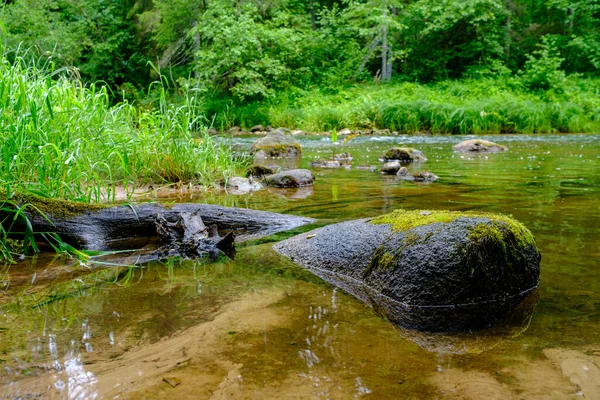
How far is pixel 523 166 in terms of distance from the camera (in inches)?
305

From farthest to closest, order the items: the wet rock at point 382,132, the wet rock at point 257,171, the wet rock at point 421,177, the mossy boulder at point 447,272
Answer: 1. the wet rock at point 382,132
2. the wet rock at point 257,171
3. the wet rock at point 421,177
4. the mossy boulder at point 447,272

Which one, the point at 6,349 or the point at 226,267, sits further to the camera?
the point at 226,267

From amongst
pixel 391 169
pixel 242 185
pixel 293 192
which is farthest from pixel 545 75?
pixel 242 185

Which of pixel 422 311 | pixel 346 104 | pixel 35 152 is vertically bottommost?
pixel 422 311

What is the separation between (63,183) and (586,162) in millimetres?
8105

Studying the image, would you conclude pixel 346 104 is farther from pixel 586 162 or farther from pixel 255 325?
pixel 255 325

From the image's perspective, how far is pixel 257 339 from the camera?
1807 mm

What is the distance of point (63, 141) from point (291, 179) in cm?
310

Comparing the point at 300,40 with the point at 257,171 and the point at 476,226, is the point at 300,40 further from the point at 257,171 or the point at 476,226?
the point at 476,226

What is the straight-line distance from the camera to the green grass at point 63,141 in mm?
2980

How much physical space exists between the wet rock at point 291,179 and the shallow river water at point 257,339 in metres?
2.72

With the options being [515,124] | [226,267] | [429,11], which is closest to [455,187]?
[226,267]

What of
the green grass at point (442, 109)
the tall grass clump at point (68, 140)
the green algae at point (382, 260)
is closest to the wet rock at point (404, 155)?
the tall grass clump at point (68, 140)

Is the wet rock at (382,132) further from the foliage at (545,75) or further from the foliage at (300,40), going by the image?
the foliage at (545,75)
